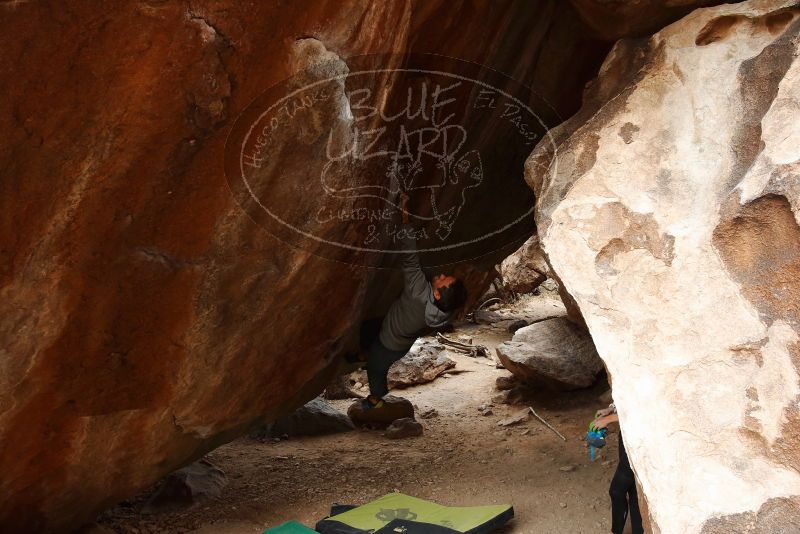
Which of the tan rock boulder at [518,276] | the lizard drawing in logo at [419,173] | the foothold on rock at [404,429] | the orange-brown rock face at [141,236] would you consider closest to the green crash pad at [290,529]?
the orange-brown rock face at [141,236]

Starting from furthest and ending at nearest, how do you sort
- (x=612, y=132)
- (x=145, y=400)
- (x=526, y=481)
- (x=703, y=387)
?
(x=526, y=481), (x=145, y=400), (x=612, y=132), (x=703, y=387)

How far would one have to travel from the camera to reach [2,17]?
2662 mm

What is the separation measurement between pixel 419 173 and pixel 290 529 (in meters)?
2.21

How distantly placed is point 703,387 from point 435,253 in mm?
2996

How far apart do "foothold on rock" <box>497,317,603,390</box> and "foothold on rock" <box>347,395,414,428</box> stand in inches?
43.5

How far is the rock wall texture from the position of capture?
8.03 ft

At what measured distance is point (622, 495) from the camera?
12.3 ft

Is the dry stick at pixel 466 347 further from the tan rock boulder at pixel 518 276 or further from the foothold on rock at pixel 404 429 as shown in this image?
the foothold on rock at pixel 404 429

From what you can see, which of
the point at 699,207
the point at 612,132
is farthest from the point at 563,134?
the point at 699,207

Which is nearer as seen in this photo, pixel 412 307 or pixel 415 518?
pixel 415 518

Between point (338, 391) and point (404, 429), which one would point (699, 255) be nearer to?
point (404, 429)

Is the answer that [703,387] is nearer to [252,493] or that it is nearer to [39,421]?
[39,421]
